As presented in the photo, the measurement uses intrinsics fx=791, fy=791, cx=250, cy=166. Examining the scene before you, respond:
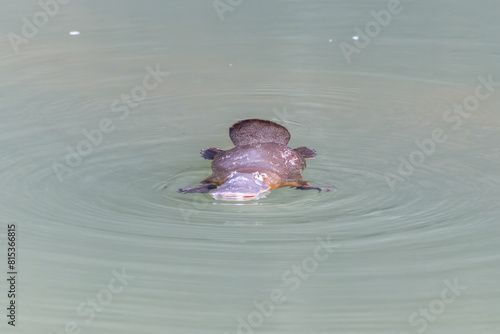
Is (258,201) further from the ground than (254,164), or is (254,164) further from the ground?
(254,164)

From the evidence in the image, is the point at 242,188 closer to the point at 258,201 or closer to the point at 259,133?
the point at 258,201

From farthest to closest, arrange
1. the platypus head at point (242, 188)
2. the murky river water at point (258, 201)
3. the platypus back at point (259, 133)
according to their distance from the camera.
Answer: the platypus back at point (259, 133) < the platypus head at point (242, 188) < the murky river water at point (258, 201)

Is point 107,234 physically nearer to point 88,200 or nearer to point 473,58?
point 88,200

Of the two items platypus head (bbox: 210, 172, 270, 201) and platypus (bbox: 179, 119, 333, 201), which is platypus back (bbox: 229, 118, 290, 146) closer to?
platypus (bbox: 179, 119, 333, 201)

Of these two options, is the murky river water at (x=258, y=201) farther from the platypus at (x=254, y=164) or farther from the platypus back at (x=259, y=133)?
the platypus back at (x=259, y=133)

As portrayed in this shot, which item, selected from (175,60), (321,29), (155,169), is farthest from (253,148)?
(321,29)

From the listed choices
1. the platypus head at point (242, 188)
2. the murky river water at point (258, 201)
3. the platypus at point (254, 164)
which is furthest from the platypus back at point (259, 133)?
the platypus head at point (242, 188)

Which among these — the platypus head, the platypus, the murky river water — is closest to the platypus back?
the platypus

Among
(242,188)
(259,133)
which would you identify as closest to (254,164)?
(242,188)
